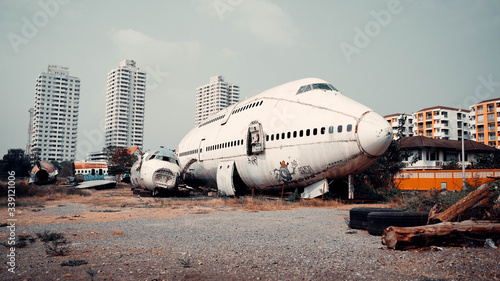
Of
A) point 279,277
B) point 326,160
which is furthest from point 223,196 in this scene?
point 279,277

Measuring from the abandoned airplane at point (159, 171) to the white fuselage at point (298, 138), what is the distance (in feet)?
11.6

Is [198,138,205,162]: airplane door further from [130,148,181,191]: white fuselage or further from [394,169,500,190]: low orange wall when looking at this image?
[394,169,500,190]: low orange wall

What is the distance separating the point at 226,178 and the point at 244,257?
16825 mm

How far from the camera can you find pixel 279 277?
211 inches

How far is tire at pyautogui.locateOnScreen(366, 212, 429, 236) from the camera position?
336 inches

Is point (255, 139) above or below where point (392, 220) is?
above

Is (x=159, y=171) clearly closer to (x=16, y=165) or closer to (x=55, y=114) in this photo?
(x=16, y=165)

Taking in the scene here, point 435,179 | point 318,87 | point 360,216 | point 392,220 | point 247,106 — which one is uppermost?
point 318,87

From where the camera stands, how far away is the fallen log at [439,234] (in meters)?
6.94

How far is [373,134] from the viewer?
15.9 m

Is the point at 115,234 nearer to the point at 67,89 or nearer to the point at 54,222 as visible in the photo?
the point at 54,222

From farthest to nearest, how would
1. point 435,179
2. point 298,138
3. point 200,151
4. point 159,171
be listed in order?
point 435,179, point 200,151, point 159,171, point 298,138

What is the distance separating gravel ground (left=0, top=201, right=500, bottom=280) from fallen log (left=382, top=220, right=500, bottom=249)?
0.69ft

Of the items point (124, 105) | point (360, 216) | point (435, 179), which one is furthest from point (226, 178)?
point (124, 105)
